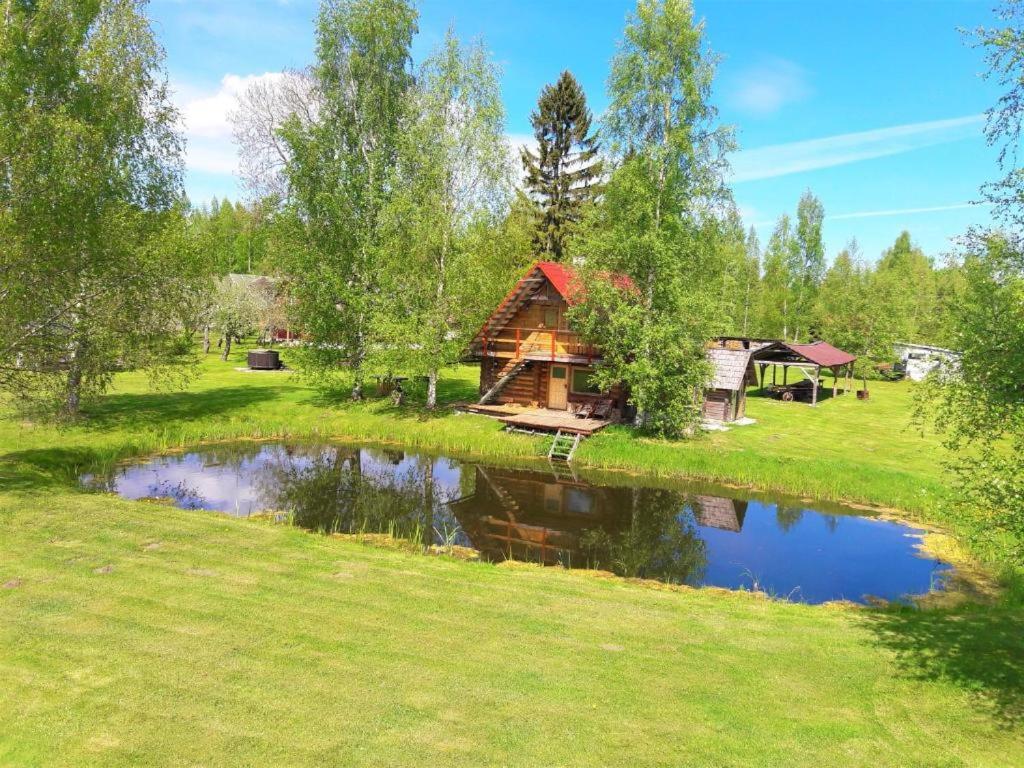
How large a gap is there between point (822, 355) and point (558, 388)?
19.7 meters

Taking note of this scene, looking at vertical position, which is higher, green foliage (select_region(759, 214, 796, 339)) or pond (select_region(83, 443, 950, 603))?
green foliage (select_region(759, 214, 796, 339))

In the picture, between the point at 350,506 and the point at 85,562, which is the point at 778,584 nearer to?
the point at 350,506

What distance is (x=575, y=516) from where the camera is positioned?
1902 centimetres

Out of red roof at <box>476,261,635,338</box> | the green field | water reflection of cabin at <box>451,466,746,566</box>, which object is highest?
red roof at <box>476,261,635,338</box>

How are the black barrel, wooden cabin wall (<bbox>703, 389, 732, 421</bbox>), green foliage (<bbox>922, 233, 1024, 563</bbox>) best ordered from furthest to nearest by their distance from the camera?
the black barrel
wooden cabin wall (<bbox>703, 389, 732, 421</bbox>)
green foliage (<bbox>922, 233, 1024, 563</bbox>)

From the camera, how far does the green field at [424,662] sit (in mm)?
6773

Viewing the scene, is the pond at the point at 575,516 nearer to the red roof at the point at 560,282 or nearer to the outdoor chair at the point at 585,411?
the outdoor chair at the point at 585,411

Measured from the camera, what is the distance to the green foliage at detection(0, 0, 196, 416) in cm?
1462

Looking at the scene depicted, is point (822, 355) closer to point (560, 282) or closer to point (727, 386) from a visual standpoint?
point (727, 386)

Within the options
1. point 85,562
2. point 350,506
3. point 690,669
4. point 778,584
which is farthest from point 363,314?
point 690,669

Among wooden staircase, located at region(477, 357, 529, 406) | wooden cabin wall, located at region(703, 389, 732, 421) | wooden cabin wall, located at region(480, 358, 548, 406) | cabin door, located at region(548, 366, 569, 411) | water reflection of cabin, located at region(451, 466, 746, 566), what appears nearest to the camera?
water reflection of cabin, located at region(451, 466, 746, 566)

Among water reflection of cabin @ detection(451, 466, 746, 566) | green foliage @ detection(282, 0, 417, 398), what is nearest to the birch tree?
green foliage @ detection(282, 0, 417, 398)

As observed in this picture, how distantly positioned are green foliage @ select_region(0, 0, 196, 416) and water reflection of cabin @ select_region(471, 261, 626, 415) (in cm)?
1476

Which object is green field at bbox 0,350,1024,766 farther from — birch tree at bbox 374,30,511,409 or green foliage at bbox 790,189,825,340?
green foliage at bbox 790,189,825,340
